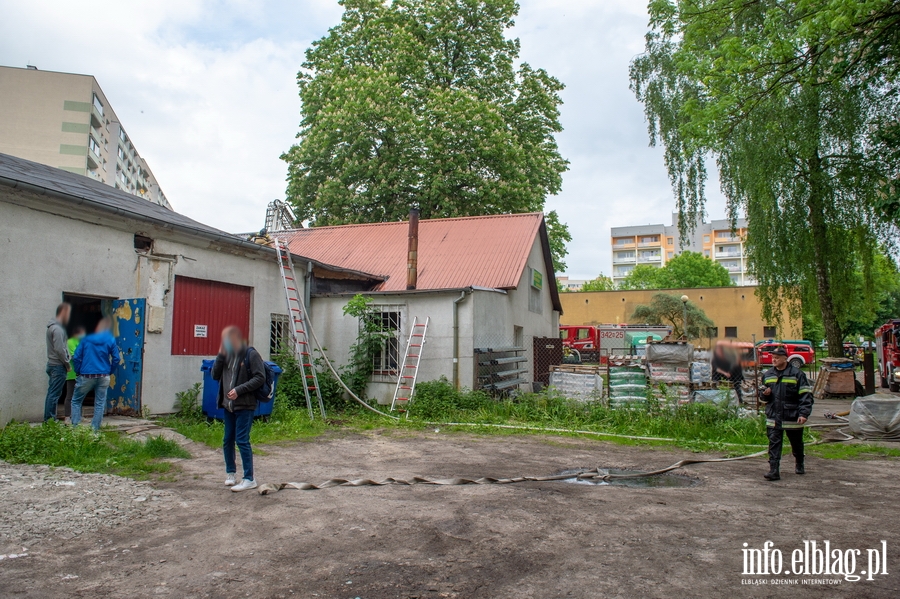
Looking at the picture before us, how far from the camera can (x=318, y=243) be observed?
2041 cm

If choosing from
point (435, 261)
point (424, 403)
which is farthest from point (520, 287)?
point (424, 403)

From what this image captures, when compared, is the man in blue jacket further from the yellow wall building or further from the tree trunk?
the yellow wall building

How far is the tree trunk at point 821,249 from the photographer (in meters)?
16.3

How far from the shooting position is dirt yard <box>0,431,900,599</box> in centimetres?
371

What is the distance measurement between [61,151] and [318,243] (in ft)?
122

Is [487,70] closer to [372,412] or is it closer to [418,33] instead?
[418,33]

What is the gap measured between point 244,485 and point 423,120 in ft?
63.8

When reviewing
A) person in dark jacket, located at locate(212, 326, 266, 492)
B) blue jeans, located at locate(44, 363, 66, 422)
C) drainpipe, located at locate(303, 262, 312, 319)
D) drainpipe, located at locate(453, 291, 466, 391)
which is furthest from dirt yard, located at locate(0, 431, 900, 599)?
drainpipe, located at locate(303, 262, 312, 319)

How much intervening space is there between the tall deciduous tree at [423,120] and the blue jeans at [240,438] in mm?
18053

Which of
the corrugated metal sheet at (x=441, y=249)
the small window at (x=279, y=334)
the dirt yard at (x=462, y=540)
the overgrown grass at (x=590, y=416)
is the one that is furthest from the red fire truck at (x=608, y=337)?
the dirt yard at (x=462, y=540)

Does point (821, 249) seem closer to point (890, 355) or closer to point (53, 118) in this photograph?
point (890, 355)

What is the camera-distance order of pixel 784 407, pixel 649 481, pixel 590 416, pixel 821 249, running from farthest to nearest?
pixel 821 249 < pixel 590 416 < pixel 784 407 < pixel 649 481

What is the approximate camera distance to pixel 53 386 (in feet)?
27.7

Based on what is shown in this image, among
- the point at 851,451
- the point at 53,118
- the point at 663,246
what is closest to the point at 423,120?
the point at 851,451
